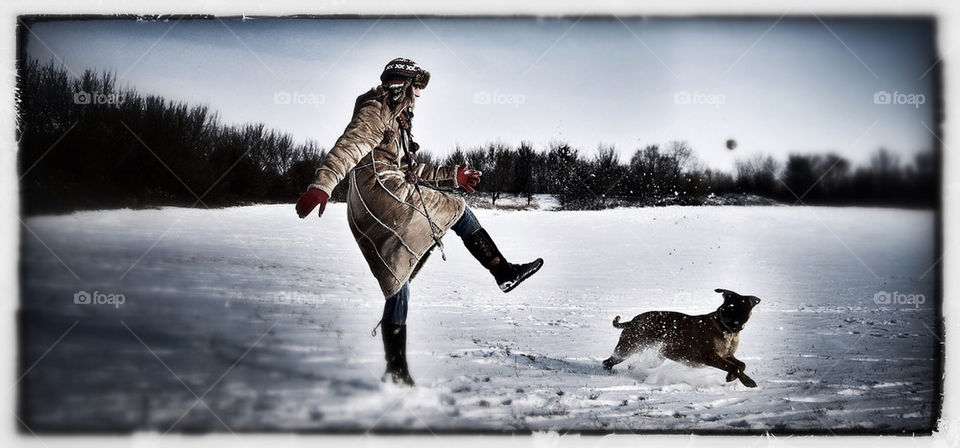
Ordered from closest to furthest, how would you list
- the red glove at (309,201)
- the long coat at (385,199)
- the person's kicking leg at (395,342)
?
the red glove at (309,201) < the long coat at (385,199) < the person's kicking leg at (395,342)

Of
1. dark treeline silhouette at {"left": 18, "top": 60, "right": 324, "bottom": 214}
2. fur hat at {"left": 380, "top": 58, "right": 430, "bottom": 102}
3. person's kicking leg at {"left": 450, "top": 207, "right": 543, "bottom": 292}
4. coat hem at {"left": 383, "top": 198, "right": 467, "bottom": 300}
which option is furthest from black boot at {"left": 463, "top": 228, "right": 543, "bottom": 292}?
dark treeline silhouette at {"left": 18, "top": 60, "right": 324, "bottom": 214}

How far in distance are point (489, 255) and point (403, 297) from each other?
0.51 metres

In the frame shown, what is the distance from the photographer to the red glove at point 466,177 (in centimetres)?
410

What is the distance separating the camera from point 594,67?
4215 millimetres

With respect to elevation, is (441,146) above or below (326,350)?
above

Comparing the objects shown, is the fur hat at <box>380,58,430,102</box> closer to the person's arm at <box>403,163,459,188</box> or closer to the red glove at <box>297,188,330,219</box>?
the person's arm at <box>403,163,459,188</box>

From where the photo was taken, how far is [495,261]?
414cm

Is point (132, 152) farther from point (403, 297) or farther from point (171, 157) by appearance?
point (403, 297)

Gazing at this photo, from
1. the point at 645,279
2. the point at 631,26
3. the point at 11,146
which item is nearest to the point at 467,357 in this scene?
the point at 645,279

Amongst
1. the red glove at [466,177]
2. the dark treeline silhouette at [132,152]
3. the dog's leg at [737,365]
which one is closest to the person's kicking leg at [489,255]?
the red glove at [466,177]

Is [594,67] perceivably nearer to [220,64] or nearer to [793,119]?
[793,119]

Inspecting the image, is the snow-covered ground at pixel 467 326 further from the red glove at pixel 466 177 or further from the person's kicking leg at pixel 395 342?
the red glove at pixel 466 177

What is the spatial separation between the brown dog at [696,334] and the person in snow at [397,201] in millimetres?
665

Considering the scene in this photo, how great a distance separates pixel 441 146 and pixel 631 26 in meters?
1.24
